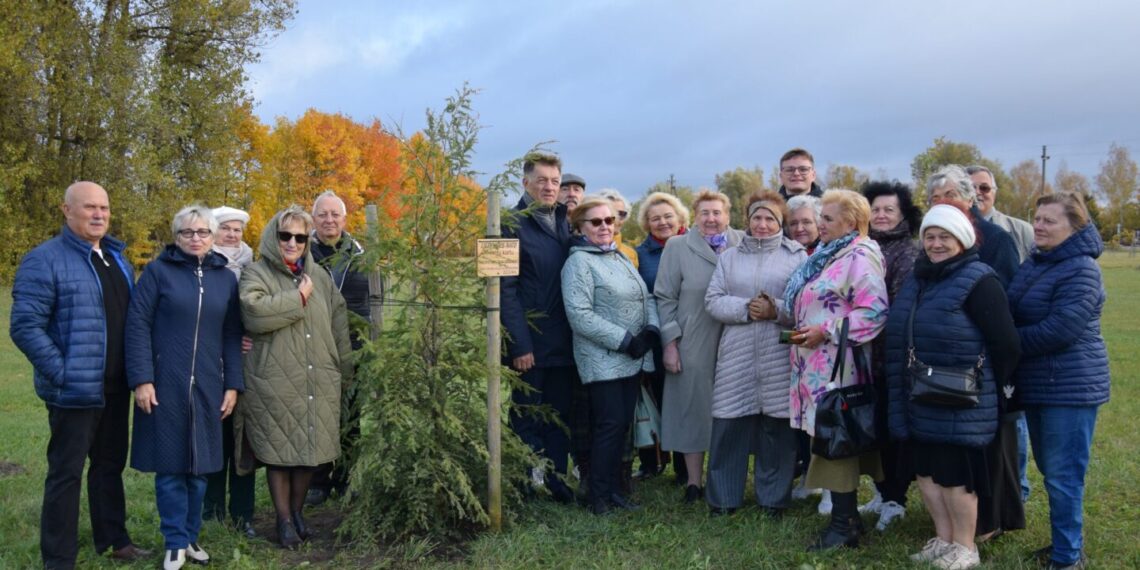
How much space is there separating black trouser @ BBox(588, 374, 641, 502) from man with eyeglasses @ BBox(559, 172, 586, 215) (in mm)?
1567

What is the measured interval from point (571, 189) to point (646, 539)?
110 inches

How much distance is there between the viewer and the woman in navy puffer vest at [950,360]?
14.4 feet

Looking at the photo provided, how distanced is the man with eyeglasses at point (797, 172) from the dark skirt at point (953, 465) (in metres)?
2.54

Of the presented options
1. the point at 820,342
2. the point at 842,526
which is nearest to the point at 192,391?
the point at 820,342

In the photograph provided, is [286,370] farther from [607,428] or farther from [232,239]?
[607,428]

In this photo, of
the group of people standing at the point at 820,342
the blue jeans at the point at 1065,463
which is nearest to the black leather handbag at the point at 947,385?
the group of people standing at the point at 820,342

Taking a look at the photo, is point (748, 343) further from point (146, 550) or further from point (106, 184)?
point (106, 184)

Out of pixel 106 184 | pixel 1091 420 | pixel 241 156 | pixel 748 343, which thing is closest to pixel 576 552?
→ pixel 748 343

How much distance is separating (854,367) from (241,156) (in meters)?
27.0

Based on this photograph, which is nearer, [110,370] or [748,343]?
[110,370]

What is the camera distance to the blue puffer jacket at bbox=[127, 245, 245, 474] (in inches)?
183

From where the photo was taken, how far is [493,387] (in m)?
5.24

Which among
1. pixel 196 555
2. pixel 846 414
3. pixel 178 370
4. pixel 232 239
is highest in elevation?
pixel 232 239

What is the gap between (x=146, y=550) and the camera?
5094mm
